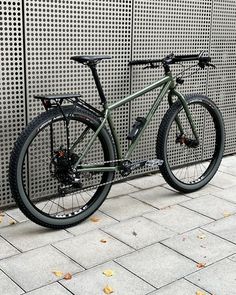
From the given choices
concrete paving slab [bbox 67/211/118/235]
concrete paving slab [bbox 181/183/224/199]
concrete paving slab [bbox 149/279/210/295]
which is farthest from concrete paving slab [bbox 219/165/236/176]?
concrete paving slab [bbox 149/279/210/295]

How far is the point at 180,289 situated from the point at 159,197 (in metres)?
1.62

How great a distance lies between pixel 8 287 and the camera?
2975 mm

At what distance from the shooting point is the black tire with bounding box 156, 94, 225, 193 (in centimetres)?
443

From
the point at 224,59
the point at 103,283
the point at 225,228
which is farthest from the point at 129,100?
the point at 224,59

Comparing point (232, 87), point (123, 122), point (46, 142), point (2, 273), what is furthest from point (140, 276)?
point (232, 87)

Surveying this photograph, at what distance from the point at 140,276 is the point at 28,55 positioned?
2025mm

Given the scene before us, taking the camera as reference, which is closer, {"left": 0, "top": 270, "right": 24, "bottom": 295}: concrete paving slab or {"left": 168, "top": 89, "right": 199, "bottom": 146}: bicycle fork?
{"left": 0, "top": 270, "right": 24, "bottom": 295}: concrete paving slab

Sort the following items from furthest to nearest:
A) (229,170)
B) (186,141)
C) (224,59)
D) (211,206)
Answer: 1. (224,59)
2. (229,170)
3. (186,141)
4. (211,206)

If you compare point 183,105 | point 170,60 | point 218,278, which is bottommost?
point 218,278

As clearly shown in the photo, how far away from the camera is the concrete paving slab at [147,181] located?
4895mm

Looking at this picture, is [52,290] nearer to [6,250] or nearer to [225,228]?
[6,250]

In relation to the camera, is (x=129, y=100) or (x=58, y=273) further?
(x=129, y=100)

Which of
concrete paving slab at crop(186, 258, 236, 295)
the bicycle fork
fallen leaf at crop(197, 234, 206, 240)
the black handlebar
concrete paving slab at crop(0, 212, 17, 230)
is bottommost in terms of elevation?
concrete paving slab at crop(186, 258, 236, 295)

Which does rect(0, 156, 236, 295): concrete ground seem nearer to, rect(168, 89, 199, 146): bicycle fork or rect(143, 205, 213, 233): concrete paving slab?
rect(143, 205, 213, 233): concrete paving slab
